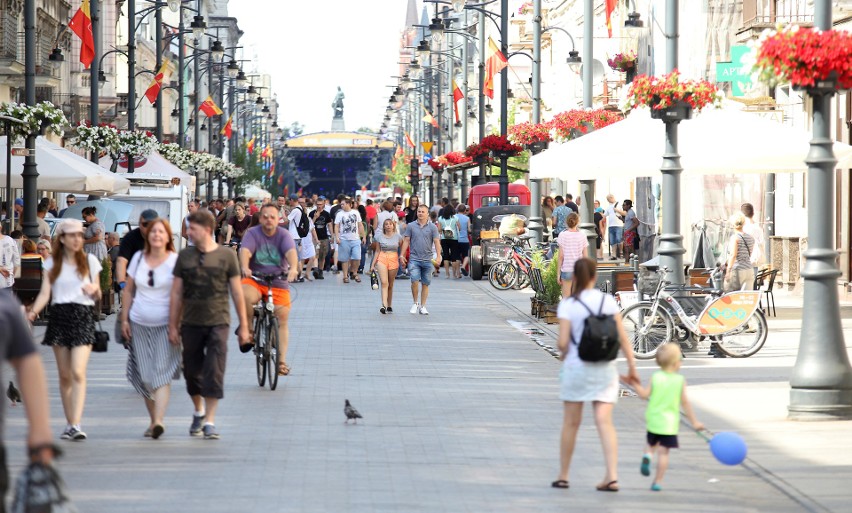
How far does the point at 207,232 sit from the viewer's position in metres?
11.3

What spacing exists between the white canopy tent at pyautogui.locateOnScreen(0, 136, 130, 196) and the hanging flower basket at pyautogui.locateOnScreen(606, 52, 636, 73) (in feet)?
74.4

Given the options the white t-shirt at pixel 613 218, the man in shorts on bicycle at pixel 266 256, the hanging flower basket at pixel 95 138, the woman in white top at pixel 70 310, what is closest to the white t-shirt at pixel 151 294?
the woman in white top at pixel 70 310

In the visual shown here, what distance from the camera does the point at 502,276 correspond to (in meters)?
31.1

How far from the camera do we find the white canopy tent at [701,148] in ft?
61.8

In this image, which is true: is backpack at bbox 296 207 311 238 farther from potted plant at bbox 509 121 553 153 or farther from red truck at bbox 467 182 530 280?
potted plant at bbox 509 121 553 153

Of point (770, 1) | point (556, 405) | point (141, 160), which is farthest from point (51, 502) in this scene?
point (141, 160)

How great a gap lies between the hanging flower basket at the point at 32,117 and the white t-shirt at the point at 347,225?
10.4 meters

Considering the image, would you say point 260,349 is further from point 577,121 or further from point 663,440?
point 577,121

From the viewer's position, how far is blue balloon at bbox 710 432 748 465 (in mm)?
9219

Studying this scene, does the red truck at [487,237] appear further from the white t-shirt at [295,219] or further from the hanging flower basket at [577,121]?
the hanging flower basket at [577,121]

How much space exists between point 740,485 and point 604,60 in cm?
4705

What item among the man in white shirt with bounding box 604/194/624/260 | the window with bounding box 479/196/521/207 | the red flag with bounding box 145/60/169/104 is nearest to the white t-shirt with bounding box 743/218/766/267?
the man in white shirt with bounding box 604/194/624/260

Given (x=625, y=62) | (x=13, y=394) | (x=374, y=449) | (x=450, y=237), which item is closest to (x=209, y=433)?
(x=374, y=449)

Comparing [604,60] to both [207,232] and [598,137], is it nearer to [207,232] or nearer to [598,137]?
[598,137]
